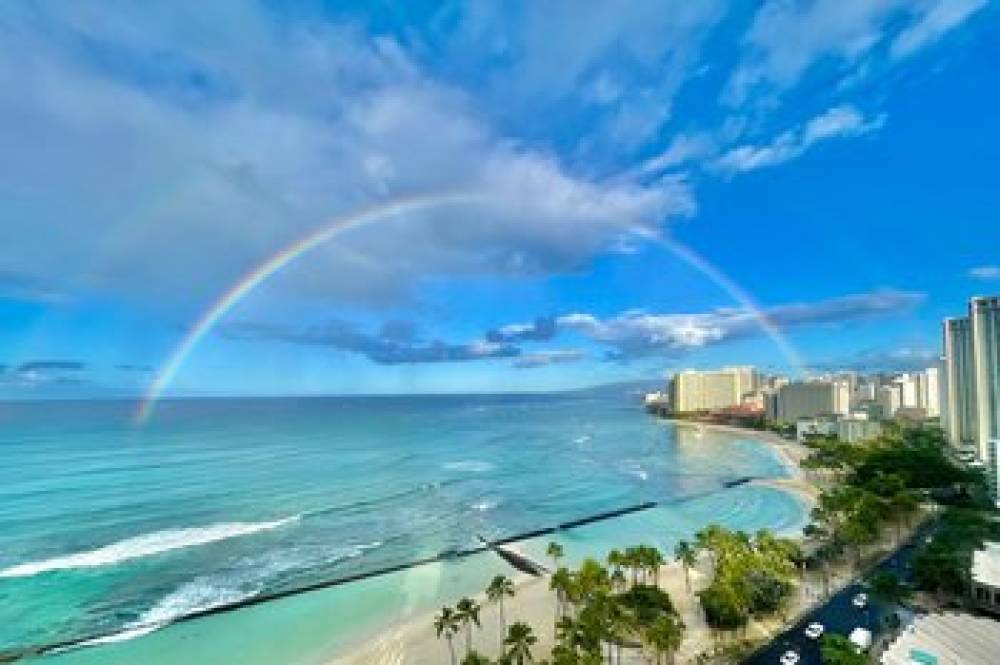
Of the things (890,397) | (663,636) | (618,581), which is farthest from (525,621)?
(890,397)

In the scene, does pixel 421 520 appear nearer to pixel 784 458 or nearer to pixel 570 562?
pixel 570 562

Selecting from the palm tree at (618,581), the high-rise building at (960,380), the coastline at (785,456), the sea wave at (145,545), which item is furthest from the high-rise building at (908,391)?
the sea wave at (145,545)

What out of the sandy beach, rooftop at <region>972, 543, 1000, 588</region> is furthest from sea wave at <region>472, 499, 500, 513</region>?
rooftop at <region>972, 543, 1000, 588</region>

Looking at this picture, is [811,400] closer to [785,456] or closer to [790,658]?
[785,456]

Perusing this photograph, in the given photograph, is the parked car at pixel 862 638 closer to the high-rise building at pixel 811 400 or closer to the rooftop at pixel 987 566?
the rooftop at pixel 987 566

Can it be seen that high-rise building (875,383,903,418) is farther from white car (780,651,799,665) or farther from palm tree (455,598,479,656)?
palm tree (455,598,479,656)

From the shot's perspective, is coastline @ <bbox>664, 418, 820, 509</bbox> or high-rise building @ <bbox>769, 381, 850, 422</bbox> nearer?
coastline @ <bbox>664, 418, 820, 509</bbox>
